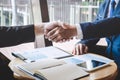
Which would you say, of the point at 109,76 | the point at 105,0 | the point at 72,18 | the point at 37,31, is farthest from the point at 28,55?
the point at 72,18

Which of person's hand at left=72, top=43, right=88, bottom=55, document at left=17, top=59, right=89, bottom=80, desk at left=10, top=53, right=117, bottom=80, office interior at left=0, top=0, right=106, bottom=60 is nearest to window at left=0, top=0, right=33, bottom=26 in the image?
office interior at left=0, top=0, right=106, bottom=60

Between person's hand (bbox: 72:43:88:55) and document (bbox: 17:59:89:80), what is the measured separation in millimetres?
488

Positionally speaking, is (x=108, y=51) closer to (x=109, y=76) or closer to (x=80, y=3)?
(x=109, y=76)

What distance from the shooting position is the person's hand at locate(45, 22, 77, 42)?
155cm

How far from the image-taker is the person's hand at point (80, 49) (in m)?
1.77

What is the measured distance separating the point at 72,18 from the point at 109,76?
1.49 m

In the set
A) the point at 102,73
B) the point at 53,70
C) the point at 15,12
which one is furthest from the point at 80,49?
the point at 15,12

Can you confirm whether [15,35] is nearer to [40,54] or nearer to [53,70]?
[40,54]

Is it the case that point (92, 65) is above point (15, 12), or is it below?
below

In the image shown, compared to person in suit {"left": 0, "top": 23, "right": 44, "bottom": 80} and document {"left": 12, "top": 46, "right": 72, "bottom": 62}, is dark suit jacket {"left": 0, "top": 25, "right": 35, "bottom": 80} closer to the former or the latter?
person in suit {"left": 0, "top": 23, "right": 44, "bottom": 80}

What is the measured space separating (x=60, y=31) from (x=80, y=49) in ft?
1.06

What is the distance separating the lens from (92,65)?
141cm

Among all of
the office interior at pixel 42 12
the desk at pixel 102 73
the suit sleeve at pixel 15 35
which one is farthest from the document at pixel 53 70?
the office interior at pixel 42 12

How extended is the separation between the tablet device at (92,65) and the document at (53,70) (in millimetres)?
136
